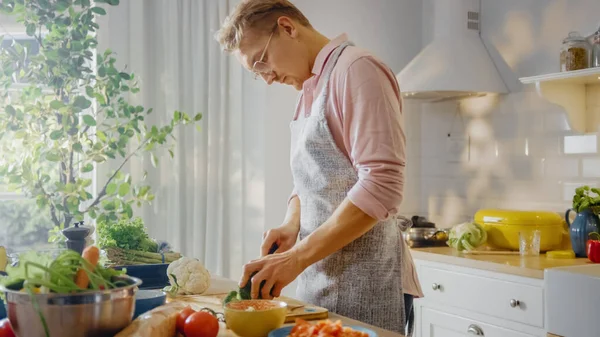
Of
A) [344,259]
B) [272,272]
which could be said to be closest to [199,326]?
[272,272]

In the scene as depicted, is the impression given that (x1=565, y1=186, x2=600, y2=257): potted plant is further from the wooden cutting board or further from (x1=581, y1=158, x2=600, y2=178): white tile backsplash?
the wooden cutting board

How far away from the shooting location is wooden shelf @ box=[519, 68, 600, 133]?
11.2 ft

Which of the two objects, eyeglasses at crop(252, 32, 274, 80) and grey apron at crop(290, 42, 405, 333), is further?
eyeglasses at crop(252, 32, 274, 80)

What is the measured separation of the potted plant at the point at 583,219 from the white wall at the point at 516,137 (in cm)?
17

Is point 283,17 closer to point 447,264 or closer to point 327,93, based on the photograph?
point 327,93

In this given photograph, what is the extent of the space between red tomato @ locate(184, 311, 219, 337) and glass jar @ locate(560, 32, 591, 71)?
2443 millimetres

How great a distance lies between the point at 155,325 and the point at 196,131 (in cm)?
244

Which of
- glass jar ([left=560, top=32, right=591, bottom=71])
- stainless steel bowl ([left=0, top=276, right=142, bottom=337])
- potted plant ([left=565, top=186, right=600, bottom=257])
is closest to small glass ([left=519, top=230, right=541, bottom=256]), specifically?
potted plant ([left=565, top=186, right=600, bottom=257])

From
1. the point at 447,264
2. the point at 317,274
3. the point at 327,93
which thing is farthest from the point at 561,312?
the point at 327,93

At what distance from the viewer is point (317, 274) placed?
2.03 m

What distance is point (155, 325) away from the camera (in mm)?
1424

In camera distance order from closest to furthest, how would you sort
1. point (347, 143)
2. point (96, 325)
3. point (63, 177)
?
point (96, 325) → point (347, 143) → point (63, 177)

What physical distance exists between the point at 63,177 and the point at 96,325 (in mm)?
1987

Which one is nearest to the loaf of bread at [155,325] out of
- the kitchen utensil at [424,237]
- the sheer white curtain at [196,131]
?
the sheer white curtain at [196,131]
